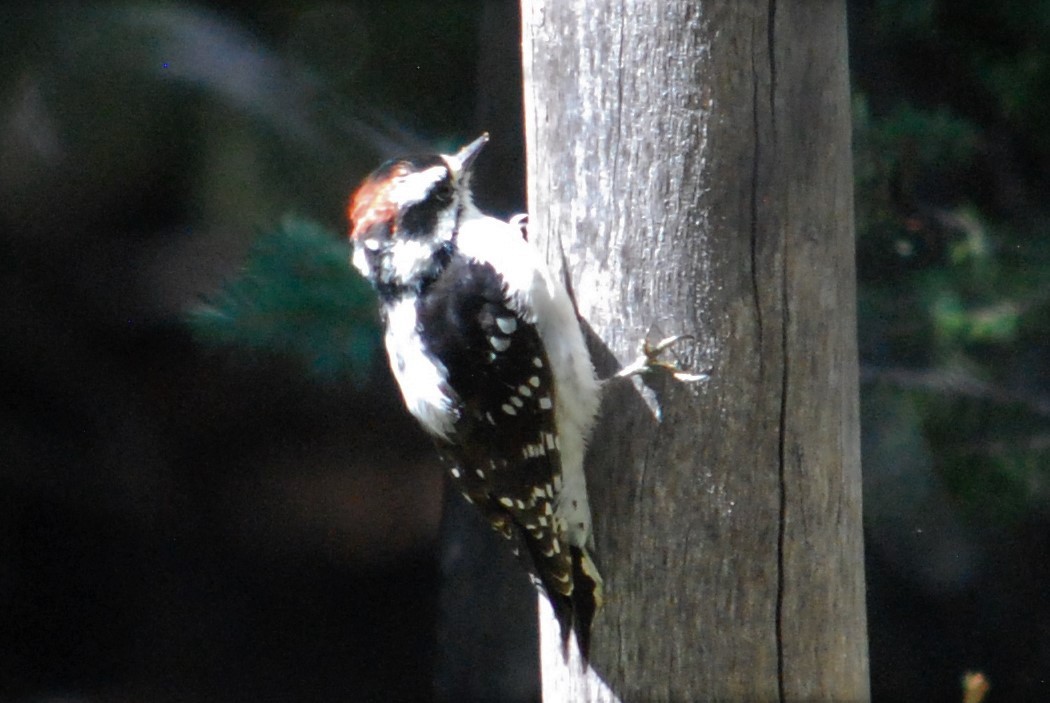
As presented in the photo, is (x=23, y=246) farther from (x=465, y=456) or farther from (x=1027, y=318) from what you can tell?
(x=1027, y=318)

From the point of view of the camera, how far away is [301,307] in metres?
2.69

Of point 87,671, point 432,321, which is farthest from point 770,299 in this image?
point 87,671

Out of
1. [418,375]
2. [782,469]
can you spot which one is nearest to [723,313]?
[782,469]

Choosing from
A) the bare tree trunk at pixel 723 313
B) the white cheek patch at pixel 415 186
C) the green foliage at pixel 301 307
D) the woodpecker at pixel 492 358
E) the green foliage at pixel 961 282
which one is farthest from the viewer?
the green foliage at pixel 961 282

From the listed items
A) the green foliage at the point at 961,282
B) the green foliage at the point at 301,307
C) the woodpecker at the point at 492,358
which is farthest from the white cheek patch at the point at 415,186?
the green foliage at the point at 961,282

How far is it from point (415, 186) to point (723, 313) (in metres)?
0.66

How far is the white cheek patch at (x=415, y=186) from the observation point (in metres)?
2.21

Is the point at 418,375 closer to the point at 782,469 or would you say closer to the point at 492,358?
the point at 492,358

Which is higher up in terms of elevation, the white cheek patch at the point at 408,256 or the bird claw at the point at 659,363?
the white cheek patch at the point at 408,256

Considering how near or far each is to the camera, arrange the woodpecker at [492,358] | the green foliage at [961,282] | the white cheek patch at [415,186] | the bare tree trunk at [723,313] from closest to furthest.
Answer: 1. the bare tree trunk at [723,313]
2. the woodpecker at [492,358]
3. the white cheek patch at [415,186]
4. the green foliage at [961,282]

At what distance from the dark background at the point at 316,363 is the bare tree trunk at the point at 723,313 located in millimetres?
981

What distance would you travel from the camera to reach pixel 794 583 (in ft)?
6.19

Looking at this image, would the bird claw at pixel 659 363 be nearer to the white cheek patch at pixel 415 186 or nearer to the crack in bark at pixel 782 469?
the crack in bark at pixel 782 469

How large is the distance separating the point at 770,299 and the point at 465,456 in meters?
0.67
